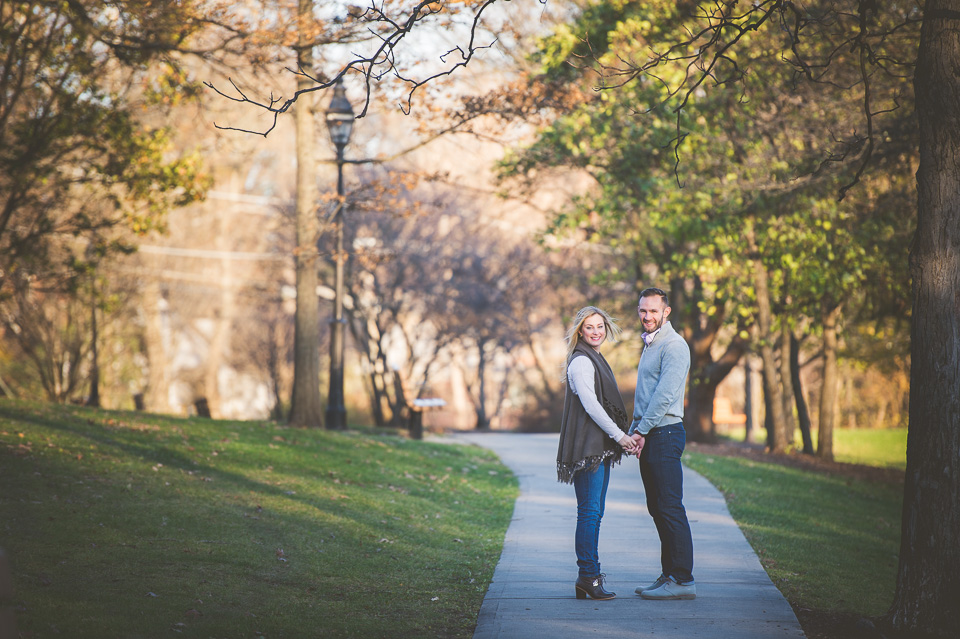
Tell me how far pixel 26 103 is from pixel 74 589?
37.7 feet

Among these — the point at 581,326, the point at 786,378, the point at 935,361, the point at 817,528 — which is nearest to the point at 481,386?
the point at 786,378

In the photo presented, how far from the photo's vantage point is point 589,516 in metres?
6.10

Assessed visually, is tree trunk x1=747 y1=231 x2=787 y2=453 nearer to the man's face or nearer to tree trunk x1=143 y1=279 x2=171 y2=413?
the man's face

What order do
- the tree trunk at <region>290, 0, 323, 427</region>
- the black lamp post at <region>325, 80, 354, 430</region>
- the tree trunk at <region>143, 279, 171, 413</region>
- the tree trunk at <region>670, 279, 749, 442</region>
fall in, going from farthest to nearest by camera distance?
the tree trunk at <region>143, 279, 171, 413</region>
the tree trunk at <region>670, 279, 749, 442</region>
the tree trunk at <region>290, 0, 323, 427</region>
the black lamp post at <region>325, 80, 354, 430</region>

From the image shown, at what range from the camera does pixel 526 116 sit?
14516 mm

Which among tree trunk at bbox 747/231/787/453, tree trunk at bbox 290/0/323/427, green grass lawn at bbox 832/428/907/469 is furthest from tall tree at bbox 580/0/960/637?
green grass lawn at bbox 832/428/907/469

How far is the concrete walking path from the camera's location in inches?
213

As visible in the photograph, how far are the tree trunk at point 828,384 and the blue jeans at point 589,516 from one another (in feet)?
46.6

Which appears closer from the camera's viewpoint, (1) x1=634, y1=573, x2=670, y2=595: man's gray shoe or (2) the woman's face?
(1) x1=634, y1=573, x2=670, y2=595: man's gray shoe

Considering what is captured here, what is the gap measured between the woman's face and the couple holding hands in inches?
0.5

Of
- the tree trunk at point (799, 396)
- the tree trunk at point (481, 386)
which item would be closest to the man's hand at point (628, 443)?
the tree trunk at point (799, 396)

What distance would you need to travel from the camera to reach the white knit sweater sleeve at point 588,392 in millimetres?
6043

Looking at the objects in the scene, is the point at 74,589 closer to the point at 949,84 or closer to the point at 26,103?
the point at 949,84

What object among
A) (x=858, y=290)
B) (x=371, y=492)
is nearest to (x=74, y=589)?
(x=371, y=492)
